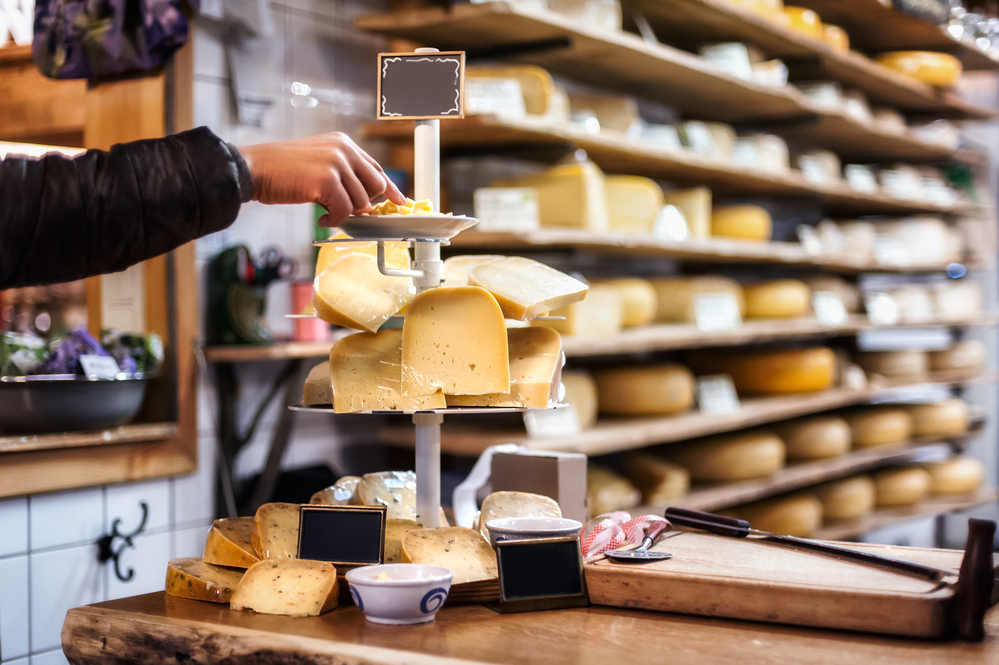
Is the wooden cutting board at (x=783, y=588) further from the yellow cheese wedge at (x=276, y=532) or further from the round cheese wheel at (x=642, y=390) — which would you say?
the round cheese wheel at (x=642, y=390)

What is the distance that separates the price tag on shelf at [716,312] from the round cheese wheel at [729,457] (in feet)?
1.45

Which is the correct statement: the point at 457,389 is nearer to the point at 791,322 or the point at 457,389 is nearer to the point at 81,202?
the point at 81,202

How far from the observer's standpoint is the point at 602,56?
3.17 metres

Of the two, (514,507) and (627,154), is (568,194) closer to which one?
(627,154)

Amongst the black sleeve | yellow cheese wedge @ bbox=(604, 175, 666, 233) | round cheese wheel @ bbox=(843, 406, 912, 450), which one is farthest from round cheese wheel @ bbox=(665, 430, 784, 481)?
the black sleeve

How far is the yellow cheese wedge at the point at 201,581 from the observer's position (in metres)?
1.27

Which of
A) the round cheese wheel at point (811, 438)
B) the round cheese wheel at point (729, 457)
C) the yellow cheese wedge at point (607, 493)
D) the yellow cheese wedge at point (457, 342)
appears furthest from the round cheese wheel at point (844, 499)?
the yellow cheese wedge at point (457, 342)

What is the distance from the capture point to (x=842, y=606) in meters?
1.10

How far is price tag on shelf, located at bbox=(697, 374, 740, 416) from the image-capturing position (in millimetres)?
3510

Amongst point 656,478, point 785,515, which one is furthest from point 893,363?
point 656,478

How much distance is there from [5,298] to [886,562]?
118 inches

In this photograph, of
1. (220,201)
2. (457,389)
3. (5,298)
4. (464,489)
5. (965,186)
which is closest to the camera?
(220,201)

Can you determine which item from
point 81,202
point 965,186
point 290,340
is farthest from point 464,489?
point 965,186

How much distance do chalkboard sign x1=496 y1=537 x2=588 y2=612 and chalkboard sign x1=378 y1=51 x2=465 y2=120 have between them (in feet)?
1.99
